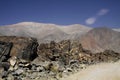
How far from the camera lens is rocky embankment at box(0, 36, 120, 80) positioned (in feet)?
84.4

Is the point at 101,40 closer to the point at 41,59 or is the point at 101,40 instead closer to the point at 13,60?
the point at 41,59

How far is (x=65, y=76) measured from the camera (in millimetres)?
25328

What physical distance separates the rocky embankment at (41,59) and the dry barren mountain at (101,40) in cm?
7242

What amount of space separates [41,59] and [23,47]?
12.3ft

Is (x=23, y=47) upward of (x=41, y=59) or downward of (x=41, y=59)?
upward

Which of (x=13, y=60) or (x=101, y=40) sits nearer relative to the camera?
(x=13, y=60)

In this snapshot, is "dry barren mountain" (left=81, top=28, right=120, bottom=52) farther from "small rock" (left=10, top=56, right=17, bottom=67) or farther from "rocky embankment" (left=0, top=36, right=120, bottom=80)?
"small rock" (left=10, top=56, right=17, bottom=67)

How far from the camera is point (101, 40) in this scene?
127m

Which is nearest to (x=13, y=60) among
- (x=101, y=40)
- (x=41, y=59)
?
(x=41, y=59)

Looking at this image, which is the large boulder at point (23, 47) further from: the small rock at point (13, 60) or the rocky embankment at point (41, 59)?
the small rock at point (13, 60)

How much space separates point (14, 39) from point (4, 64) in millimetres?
7143

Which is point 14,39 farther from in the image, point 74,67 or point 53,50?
point 74,67

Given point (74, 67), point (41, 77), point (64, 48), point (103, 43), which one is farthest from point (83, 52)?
point (103, 43)

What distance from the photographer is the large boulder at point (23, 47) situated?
32625 mm
